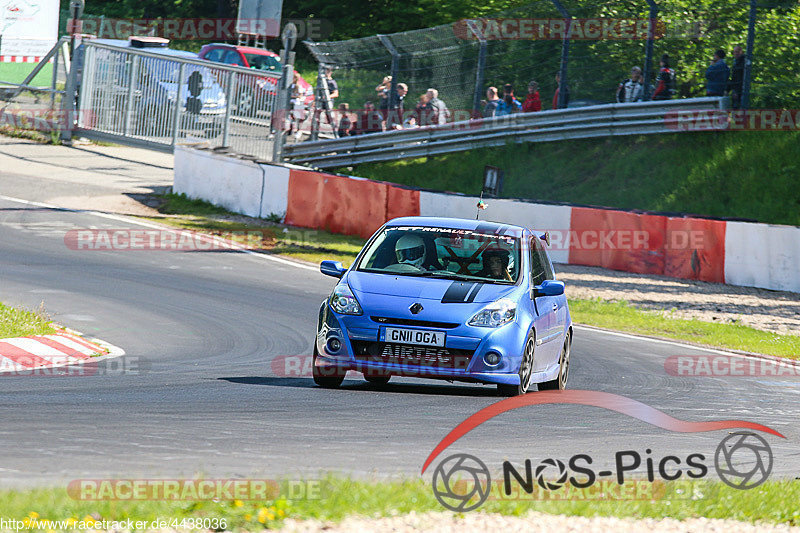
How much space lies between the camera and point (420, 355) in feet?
29.5

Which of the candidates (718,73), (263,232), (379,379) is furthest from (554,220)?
(379,379)

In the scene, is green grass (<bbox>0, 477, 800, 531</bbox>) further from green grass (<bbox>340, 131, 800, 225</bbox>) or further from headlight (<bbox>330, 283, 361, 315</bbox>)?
green grass (<bbox>340, 131, 800, 225</bbox>)

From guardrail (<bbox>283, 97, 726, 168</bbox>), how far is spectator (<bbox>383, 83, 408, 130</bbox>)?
204 mm

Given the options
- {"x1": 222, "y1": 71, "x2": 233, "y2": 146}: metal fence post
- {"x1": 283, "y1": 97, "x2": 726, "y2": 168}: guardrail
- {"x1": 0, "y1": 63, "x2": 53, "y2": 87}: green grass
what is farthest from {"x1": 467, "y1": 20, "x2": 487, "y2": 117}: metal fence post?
{"x1": 0, "y1": 63, "x2": 53, "y2": 87}: green grass

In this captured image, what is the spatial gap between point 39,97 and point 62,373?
22998 mm

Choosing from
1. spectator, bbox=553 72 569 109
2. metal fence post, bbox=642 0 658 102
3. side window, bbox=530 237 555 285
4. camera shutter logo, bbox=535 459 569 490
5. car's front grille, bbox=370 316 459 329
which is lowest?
camera shutter logo, bbox=535 459 569 490

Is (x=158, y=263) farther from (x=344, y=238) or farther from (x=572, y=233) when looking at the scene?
(x=572, y=233)

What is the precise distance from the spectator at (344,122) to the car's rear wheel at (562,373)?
17.7 meters

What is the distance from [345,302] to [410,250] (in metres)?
0.99

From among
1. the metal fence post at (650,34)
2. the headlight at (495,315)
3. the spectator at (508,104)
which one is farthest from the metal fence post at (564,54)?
the headlight at (495,315)

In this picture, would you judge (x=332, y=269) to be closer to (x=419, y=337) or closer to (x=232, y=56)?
(x=419, y=337)

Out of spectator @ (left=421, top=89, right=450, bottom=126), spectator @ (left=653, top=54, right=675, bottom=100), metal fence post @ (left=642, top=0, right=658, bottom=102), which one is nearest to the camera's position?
metal fence post @ (left=642, top=0, right=658, bottom=102)

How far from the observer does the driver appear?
9.85 m

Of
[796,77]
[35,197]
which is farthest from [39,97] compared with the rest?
[796,77]
